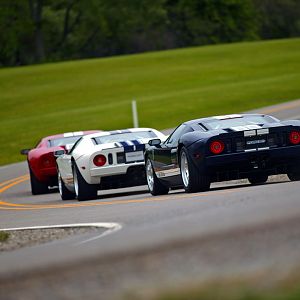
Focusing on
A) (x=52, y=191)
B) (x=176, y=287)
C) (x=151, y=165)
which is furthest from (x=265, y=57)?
(x=176, y=287)

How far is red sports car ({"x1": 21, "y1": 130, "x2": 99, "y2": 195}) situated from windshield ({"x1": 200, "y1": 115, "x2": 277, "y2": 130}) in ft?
21.1

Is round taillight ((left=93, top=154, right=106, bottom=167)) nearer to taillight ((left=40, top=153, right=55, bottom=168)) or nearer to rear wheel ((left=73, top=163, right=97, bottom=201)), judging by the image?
rear wheel ((left=73, top=163, right=97, bottom=201))

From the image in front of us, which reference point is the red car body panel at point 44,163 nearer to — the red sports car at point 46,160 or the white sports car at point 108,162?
the red sports car at point 46,160

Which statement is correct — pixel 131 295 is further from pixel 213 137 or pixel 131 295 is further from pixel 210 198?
pixel 213 137

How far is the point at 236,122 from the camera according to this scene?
15.0 meters

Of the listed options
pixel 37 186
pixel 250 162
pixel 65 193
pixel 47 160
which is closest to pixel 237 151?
pixel 250 162

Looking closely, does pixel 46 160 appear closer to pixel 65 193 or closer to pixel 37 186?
pixel 37 186

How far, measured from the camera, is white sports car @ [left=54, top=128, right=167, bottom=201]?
17.3 m

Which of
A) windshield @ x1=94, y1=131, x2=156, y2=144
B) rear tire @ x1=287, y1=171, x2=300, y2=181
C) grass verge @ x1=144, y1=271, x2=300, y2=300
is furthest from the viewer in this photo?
windshield @ x1=94, y1=131, x2=156, y2=144

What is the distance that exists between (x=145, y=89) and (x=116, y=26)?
47356 mm

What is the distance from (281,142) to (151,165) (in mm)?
2663

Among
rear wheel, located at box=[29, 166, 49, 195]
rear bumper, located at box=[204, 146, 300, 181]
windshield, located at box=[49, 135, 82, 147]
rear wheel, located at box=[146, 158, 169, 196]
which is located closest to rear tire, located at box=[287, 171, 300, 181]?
rear bumper, located at box=[204, 146, 300, 181]

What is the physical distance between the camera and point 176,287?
544 cm

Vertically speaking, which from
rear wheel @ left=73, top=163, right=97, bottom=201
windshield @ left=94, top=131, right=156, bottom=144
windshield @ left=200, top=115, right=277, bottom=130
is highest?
windshield @ left=200, top=115, right=277, bottom=130
